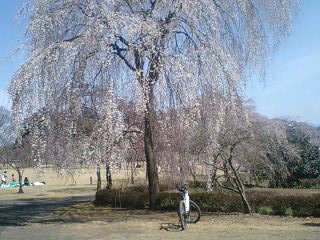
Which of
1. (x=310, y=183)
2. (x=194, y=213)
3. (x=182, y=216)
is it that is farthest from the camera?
(x=310, y=183)

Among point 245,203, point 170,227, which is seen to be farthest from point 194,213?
point 170,227

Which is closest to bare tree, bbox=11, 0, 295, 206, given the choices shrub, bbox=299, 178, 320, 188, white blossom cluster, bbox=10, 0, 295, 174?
white blossom cluster, bbox=10, 0, 295, 174

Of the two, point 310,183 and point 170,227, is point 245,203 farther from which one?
point 310,183

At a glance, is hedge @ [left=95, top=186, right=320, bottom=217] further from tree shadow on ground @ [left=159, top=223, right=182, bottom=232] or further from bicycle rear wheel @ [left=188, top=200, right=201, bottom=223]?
tree shadow on ground @ [left=159, top=223, right=182, bottom=232]

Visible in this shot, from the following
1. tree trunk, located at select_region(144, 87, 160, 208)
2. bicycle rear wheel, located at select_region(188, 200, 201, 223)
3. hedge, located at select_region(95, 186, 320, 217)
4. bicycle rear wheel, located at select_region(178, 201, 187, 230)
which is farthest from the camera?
hedge, located at select_region(95, 186, 320, 217)

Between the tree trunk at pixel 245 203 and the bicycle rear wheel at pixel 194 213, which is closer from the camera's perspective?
the bicycle rear wheel at pixel 194 213

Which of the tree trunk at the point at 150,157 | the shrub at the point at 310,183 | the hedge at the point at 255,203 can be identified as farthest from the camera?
the shrub at the point at 310,183

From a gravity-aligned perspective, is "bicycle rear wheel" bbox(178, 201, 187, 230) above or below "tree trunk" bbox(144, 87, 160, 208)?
below

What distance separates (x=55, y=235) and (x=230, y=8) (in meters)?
8.23

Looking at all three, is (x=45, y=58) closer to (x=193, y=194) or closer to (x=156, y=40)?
(x=156, y=40)

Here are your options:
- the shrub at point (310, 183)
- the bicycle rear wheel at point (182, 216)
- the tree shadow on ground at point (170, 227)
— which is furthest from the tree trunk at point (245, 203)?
the shrub at point (310, 183)

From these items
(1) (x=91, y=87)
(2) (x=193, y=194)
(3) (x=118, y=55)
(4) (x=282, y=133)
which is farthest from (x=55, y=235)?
(4) (x=282, y=133)

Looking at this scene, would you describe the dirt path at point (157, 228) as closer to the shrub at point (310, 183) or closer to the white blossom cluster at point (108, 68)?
the white blossom cluster at point (108, 68)

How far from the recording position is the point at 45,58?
12578mm
